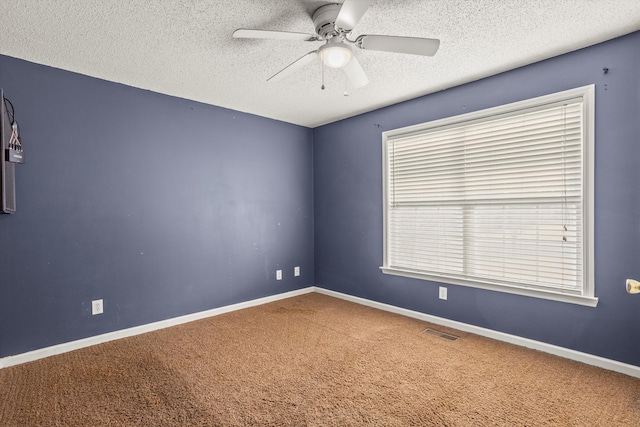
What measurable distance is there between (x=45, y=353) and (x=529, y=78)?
4649mm

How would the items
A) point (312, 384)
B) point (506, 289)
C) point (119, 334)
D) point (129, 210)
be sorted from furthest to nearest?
point (129, 210) < point (119, 334) < point (506, 289) < point (312, 384)

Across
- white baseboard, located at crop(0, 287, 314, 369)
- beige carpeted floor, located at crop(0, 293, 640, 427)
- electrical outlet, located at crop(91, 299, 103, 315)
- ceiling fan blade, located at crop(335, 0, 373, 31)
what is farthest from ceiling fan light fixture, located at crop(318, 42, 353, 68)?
white baseboard, located at crop(0, 287, 314, 369)

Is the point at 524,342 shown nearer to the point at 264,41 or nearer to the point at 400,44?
the point at 400,44

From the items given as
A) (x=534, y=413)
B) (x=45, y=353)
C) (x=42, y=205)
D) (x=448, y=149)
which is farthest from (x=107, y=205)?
(x=534, y=413)

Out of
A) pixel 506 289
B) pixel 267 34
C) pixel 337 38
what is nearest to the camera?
pixel 267 34

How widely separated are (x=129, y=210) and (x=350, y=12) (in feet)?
8.86

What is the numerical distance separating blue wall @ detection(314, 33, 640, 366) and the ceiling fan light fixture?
5.67 ft

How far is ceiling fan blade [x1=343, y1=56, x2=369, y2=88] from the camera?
2.28 m

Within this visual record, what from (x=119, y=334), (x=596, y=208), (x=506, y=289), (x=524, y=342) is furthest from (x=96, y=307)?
(x=596, y=208)

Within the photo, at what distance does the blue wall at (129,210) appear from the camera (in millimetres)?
2711

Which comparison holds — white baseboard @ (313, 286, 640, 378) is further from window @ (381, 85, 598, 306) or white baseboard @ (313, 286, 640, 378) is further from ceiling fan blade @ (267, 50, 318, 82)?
ceiling fan blade @ (267, 50, 318, 82)

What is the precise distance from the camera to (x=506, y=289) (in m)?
2.97

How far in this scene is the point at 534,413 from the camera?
1961 millimetres

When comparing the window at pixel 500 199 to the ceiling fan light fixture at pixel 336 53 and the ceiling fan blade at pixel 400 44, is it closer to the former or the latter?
the ceiling fan blade at pixel 400 44
